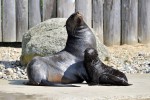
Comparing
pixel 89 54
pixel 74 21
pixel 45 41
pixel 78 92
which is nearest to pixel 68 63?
pixel 89 54

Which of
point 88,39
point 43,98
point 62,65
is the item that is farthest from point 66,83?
point 43,98

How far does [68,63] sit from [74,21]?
2.63ft

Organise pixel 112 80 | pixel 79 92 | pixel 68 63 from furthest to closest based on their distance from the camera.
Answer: pixel 68 63, pixel 112 80, pixel 79 92

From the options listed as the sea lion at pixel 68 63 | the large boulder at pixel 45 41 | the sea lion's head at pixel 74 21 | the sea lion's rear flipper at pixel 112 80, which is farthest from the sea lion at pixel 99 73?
the large boulder at pixel 45 41

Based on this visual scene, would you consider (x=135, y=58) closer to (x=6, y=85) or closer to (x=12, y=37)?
(x=12, y=37)

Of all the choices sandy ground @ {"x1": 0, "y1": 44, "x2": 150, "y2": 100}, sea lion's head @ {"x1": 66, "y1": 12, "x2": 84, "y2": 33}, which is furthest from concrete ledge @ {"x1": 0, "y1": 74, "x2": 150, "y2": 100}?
sea lion's head @ {"x1": 66, "y1": 12, "x2": 84, "y2": 33}

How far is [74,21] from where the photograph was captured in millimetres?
9141

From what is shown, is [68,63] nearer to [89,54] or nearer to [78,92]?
[89,54]

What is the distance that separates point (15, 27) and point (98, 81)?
430cm

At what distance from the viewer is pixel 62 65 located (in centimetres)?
878

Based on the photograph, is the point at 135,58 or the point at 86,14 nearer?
the point at 135,58

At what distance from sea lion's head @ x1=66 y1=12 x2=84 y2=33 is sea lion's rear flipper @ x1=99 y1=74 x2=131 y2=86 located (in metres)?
1.14

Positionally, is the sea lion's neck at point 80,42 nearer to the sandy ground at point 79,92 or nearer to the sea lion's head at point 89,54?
the sea lion's head at point 89,54

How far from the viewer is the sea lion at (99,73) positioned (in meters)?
8.41
